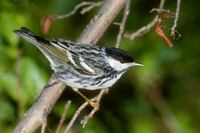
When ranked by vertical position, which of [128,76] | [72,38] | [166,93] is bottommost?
[166,93]

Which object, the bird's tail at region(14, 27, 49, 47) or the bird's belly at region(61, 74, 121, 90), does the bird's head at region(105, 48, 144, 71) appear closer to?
the bird's belly at region(61, 74, 121, 90)

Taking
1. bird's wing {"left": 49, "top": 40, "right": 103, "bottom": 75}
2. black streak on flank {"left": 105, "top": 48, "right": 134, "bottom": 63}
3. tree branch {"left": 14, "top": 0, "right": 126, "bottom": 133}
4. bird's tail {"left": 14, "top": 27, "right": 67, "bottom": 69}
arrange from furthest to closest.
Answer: bird's wing {"left": 49, "top": 40, "right": 103, "bottom": 75}, bird's tail {"left": 14, "top": 27, "right": 67, "bottom": 69}, black streak on flank {"left": 105, "top": 48, "right": 134, "bottom": 63}, tree branch {"left": 14, "top": 0, "right": 126, "bottom": 133}

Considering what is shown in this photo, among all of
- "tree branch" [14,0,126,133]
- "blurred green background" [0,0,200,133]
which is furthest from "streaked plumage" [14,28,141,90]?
"tree branch" [14,0,126,133]

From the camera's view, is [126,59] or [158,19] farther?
[126,59]

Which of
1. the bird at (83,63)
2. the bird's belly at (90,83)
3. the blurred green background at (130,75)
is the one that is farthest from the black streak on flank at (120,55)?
the blurred green background at (130,75)

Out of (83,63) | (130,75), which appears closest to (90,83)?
(83,63)

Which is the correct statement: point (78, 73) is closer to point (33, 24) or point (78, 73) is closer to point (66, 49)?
point (66, 49)

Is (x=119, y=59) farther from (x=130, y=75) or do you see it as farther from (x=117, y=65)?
(x=130, y=75)

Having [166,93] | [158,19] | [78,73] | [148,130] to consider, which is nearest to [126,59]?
[78,73]
